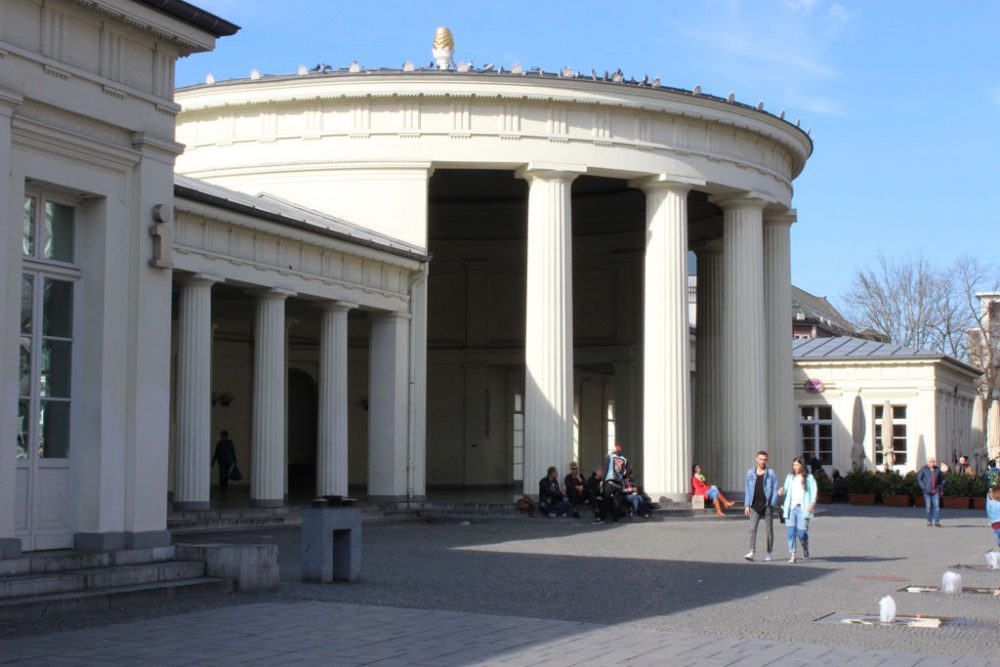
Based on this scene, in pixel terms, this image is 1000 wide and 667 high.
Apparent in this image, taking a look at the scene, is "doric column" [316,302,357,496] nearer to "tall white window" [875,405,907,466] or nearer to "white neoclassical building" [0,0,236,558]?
"white neoclassical building" [0,0,236,558]

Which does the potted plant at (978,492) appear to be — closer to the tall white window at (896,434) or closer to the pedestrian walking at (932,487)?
the pedestrian walking at (932,487)

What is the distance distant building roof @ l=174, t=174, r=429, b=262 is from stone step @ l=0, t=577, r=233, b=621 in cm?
1067

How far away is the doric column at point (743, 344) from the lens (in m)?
35.5

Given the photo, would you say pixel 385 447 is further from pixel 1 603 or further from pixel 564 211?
pixel 1 603

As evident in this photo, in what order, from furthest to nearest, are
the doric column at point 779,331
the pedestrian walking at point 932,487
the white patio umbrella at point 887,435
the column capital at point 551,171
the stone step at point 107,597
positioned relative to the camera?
the white patio umbrella at point 887,435 < the doric column at point 779,331 < the column capital at point 551,171 < the pedestrian walking at point 932,487 < the stone step at point 107,597

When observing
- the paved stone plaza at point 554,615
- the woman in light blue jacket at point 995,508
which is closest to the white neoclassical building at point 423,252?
the paved stone plaza at point 554,615

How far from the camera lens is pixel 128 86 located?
14188 mm

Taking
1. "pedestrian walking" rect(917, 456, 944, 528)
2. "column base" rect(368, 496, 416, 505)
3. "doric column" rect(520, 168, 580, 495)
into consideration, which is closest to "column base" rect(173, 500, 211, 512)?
"column base" rect(368, 496, 416, 505)

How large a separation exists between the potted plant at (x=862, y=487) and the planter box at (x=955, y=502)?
2427mm

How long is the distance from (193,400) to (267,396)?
2.28m

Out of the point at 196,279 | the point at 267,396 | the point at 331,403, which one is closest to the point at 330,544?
the point at 196,279

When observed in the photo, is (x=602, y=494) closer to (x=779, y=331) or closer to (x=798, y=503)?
(x=798, y=503)

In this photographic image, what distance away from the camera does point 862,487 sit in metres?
43.5

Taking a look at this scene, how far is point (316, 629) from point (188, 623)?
1.13 m
